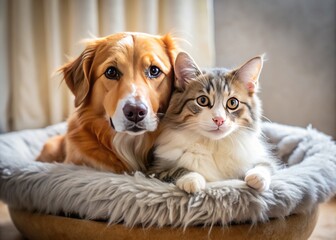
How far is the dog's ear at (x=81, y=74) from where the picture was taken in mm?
1486

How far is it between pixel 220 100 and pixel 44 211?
657 mm

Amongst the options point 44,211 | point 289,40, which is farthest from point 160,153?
point 289,40

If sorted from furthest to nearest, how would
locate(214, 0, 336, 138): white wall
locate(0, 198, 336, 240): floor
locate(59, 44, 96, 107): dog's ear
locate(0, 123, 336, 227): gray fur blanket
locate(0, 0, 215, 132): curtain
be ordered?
locate(214, 0, 336, 138): white wall → locate(0, 0, 215, 132): curtain → locate(0, 198, 336, 240): floor → locate(59, 44, 96, 107): dog's ear → locate(0, 123, 336, 227): gray fur blanket

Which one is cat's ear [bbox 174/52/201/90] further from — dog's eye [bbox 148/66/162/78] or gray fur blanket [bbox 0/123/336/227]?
gray fur blanket [bbox 0/123/336/227]

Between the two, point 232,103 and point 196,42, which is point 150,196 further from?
point 196,42

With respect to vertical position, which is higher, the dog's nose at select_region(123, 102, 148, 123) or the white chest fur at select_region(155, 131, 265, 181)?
the dog's nose at select_region(123, 102, 148, 123)

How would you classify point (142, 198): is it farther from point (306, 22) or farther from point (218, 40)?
point (306, 22)

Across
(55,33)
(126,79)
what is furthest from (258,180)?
(55,33)

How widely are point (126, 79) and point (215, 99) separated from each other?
28 centimetres

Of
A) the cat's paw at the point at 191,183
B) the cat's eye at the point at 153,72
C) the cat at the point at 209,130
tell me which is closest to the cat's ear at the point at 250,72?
the cat at the point at 209,130

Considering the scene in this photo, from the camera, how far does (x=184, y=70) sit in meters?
1.46

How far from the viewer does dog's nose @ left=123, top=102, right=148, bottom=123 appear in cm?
131

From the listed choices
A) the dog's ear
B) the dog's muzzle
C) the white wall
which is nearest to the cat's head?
the dog's muzzle

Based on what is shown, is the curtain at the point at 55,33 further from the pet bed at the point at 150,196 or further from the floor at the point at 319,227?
the pet bed at the point at 150,196
